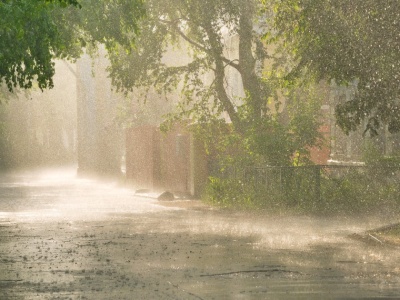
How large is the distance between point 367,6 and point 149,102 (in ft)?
158

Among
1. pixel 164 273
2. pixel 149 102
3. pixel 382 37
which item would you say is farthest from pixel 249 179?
pixel 149 102

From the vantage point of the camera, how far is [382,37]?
57.9ft

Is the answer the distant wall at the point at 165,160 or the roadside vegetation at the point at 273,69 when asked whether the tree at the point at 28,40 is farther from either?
the distant wall at the point at 165,160

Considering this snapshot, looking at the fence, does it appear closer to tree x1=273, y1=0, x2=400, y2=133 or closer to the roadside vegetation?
the roadside vegetation

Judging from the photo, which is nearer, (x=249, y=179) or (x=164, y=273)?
(x=164, y=273)

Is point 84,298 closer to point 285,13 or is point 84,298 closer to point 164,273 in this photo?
point 164,273

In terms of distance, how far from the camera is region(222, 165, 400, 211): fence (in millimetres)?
24531

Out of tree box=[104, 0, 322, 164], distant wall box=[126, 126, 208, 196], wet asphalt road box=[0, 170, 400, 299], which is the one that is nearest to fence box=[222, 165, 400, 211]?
wet asphalt road box=[0, 170, 400, 299]

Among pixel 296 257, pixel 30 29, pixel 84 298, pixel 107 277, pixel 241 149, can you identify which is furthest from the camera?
pixel 241 149

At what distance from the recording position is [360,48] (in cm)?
1811

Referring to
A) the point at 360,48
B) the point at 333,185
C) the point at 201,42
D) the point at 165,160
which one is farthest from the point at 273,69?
the point at 360,48

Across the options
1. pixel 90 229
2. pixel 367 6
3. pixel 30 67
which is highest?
pixel 367 6

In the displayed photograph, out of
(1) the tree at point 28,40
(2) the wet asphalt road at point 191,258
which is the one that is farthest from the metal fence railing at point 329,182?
(1) the tree at point 28,40

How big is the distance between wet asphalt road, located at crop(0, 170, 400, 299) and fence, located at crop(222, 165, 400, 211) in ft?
7.17
